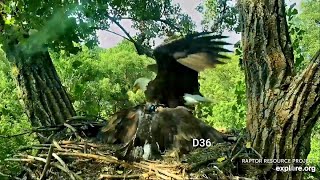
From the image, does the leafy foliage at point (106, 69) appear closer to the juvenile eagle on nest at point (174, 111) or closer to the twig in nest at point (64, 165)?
the juvenile eagle on nest at point (174, 111)

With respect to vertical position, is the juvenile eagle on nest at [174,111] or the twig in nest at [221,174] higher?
the juvenile eagle on nest at [174,111]

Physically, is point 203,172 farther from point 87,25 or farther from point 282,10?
point 87,25

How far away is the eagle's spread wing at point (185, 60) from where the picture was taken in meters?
2.70

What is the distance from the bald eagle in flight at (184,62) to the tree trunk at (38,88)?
66cm

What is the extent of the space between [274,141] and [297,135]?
0.10 meters

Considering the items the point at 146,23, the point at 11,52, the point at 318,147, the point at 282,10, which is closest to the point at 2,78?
the point at 318,147

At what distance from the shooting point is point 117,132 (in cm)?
268

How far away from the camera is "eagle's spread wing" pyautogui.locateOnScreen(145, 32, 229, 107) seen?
270cm

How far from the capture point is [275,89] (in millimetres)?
2193

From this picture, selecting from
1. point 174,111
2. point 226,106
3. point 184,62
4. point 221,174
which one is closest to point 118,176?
point 221,174

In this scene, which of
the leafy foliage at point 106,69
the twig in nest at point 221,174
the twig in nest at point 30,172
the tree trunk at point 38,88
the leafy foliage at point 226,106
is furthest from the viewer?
the leafy foliage at point 106,69

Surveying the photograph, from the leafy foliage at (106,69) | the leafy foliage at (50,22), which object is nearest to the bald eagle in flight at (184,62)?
the leafy foliage at (50,22)

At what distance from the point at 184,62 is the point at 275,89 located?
25.3 inches

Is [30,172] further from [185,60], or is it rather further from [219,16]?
[219,16]
